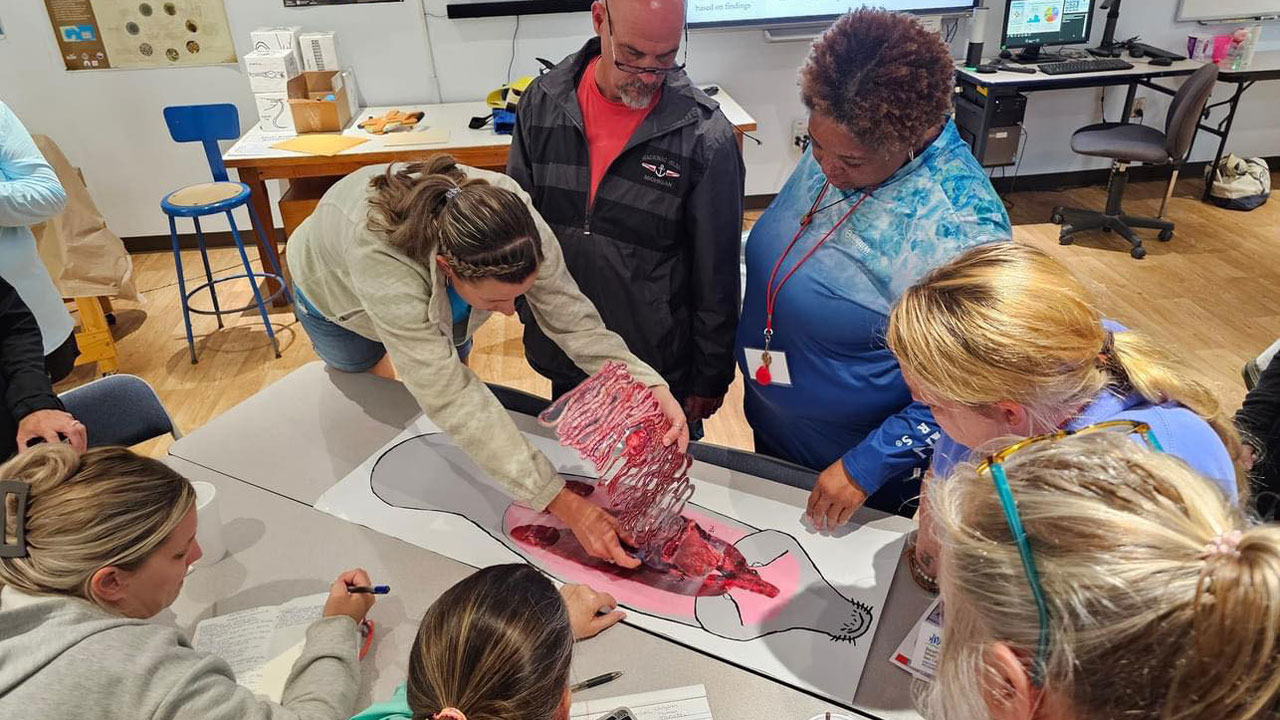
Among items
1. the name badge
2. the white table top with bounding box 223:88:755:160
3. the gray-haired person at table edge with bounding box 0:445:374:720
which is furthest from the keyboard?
the gray-haired person at table edge with bounding box 0:445:374:720

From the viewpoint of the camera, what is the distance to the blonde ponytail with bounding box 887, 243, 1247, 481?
96cm

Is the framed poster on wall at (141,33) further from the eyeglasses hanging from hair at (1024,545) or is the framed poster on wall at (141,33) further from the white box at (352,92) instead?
the eyeglasses hanging from hair at (1024,545)

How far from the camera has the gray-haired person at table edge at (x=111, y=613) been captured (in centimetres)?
90

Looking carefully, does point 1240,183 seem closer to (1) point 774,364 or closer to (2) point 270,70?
(1) point 774,364

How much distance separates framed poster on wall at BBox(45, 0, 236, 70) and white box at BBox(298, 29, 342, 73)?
0.50 m

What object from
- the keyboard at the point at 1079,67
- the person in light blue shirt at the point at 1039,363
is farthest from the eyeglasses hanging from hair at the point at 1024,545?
the keyboard at the point at 1079,67

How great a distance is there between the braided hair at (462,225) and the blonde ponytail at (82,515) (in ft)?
1.84

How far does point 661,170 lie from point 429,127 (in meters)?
2.58

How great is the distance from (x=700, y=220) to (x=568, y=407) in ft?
1.80

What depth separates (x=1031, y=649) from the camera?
67 cm

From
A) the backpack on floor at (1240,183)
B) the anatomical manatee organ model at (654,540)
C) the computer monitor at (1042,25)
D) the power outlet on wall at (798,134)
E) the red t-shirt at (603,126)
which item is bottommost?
the backpack on floor at (1240,183)

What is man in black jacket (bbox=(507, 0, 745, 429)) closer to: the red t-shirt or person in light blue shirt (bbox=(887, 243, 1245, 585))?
the red t-shirt

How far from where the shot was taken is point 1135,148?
4.07m

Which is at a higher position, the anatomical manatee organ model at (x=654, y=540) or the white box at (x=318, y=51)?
the white box at (x=318, y=51)
